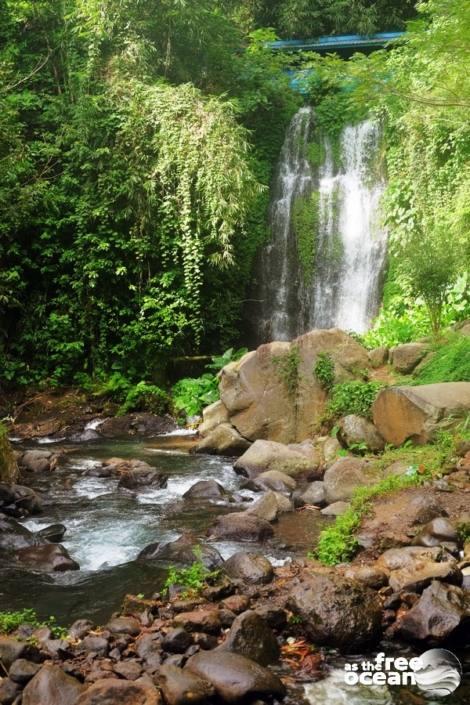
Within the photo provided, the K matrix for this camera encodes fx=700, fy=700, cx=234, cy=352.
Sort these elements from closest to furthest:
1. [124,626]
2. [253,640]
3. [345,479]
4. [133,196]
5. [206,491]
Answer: [253,640]
[124,626]
[345,479]
[206,491]
[133,196]

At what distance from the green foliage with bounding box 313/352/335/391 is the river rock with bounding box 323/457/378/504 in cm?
272

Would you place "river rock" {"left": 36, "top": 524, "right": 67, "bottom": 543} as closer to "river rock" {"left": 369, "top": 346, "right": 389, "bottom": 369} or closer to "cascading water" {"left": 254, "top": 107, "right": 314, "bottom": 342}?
"river rock" {"left": 369, "top": 346, "right": 389, "bottom": 369}

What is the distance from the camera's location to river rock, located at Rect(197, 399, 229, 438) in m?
11.6

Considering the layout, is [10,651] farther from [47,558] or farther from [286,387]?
[286,387]

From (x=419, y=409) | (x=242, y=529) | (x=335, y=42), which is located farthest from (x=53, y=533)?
(x=335, y=42)

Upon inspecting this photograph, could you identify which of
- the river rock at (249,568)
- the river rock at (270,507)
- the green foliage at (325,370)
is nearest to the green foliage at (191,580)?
the river rock at (249,568)

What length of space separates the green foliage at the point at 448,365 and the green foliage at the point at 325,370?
129cm

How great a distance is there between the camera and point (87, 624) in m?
4.57

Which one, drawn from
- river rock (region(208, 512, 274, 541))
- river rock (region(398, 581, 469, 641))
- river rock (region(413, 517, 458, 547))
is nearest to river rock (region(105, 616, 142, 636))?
river rock (region(398, 581, 469, 641))

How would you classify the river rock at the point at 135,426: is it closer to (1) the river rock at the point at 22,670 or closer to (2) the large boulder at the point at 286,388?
(2) the large boulder at the point at 286,388

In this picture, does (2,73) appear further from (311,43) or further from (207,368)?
(311,43)

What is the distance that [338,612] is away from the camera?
4367 mm

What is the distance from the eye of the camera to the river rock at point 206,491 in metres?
8.07

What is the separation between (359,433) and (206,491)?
2.27m
